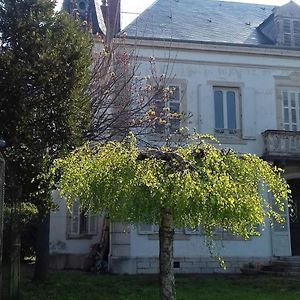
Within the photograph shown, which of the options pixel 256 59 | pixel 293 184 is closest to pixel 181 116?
pixel 256 59

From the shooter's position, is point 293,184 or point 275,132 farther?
point 293,184

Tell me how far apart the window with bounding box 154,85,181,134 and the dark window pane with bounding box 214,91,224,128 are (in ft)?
4.58

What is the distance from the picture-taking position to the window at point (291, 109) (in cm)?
1894

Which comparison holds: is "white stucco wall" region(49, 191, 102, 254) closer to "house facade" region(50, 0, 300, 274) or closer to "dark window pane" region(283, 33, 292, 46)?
"house facade" region(50, 0, 300, 274)

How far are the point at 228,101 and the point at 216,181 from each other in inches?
500

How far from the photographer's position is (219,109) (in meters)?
18.5

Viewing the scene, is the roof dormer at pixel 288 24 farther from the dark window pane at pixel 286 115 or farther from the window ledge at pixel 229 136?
the window ledge at pixel 229 136


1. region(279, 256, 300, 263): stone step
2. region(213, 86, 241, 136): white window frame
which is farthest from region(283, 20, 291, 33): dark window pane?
region(279, 256, 300, 263): stone step

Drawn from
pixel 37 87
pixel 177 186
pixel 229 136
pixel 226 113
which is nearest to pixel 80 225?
pixel 229 136

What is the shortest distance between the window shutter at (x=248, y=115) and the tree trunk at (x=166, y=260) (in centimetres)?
1184

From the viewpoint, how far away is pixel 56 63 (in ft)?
30.1

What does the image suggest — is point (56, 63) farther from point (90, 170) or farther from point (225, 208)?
point (225, 208)

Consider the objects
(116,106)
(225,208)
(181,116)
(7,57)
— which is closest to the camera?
(225,208)

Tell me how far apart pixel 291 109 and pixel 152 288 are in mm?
9315
